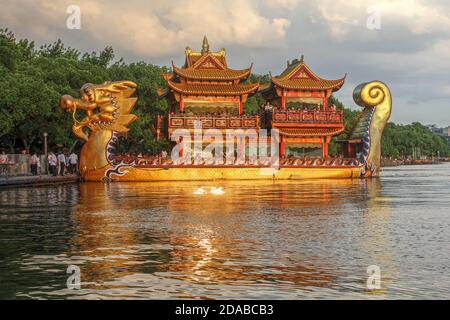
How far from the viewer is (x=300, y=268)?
410 inches

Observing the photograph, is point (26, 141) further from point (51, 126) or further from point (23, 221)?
point (23, 221)

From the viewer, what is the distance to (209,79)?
52.0m

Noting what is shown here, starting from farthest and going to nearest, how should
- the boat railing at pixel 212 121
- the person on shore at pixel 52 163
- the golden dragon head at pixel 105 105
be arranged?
the boat railing at pixel 212 121 → the person on shore at pixel 52 163 → the golden dragon head at pixel 105 105

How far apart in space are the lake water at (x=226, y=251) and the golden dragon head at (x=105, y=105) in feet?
65.8

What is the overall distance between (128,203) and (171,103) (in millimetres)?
32402

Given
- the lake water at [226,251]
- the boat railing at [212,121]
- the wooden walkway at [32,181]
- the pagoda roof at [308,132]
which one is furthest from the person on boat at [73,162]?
the lake water at [226,251]

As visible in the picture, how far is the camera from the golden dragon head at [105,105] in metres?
41.0

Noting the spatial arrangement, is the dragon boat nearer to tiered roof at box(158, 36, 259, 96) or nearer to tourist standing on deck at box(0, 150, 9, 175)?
tiered roof at box(158, 36, 259, 96)

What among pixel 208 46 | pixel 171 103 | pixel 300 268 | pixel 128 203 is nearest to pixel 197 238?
pixel 300 268

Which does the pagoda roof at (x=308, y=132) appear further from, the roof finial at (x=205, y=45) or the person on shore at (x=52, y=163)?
the person on shore at (x=52, y=163)

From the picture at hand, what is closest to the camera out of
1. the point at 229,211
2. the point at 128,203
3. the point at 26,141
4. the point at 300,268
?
the point at 300,268

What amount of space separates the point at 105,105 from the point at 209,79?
1235cm

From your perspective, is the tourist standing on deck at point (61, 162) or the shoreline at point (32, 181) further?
the tourist standing on deck at point (61, 162)

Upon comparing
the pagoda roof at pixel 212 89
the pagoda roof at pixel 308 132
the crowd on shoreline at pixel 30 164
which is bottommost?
the crowd on shoreline at pixel 30 164
